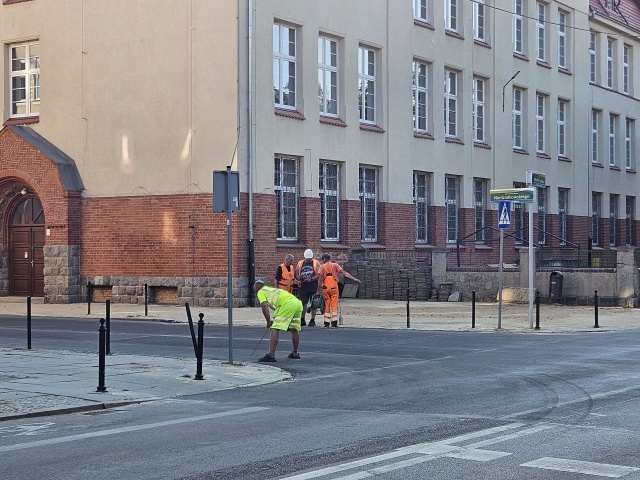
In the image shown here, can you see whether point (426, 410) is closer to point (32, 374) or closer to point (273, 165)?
point (32, 374)

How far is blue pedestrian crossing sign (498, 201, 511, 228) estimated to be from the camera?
23.8 metres

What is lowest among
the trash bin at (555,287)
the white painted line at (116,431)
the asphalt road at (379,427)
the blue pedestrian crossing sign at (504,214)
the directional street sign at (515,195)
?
the white painted line at (116,431)

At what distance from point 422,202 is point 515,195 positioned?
Answer: 16247 millimetres

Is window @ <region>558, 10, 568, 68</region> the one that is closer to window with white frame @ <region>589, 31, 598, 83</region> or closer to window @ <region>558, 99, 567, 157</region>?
window @ <region>558, 99, 567, 157</region>

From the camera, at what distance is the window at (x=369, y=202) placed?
121 feet

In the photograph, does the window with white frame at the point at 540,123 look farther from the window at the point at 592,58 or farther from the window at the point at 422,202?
the window at the point at 422,202

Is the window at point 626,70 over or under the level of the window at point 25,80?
over

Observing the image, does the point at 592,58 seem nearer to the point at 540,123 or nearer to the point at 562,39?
the point at 562,39

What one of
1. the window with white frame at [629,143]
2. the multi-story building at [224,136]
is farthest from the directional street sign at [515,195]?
the window with white frame at [629,143]

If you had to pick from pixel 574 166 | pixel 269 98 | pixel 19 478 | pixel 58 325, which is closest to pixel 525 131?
pixel 574 166

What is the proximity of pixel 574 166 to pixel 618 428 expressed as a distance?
137 feet

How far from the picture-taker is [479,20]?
1720 inches

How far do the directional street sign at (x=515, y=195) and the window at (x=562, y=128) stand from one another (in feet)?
86.3

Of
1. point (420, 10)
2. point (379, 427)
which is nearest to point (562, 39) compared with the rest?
point (420, 10)
